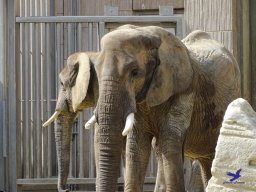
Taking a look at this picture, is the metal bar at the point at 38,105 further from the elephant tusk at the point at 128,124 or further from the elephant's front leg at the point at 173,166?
the elephant tusk at the point at 128,124

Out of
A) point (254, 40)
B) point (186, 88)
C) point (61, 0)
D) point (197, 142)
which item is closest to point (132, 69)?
point (186, 88)

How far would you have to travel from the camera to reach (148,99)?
1074 centimetres

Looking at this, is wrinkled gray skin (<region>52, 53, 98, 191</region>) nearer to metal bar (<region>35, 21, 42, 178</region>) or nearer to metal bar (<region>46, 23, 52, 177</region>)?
metal bar (<region>46, 23, 52, 177</region>)

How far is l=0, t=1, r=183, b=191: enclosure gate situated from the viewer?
1412cm

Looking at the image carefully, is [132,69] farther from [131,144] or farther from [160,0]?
[160,0]

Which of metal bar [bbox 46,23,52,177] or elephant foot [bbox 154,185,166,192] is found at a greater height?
metal bar [bbox 46,23,52,177]

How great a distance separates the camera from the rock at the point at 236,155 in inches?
328

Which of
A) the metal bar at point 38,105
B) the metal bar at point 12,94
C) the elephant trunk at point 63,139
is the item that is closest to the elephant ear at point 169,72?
the elephant trunk at point 63,139

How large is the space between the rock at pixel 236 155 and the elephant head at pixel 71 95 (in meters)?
3.26

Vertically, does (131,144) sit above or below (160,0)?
below

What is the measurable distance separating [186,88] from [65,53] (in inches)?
137

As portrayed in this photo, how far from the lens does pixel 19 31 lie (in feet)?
46.7

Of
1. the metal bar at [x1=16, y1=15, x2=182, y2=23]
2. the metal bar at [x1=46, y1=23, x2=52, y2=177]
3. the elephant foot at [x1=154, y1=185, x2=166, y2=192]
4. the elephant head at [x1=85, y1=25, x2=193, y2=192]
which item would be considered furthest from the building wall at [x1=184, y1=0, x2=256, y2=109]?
the elephant head at [x1=85, y1=25, x2=193, y2=192]

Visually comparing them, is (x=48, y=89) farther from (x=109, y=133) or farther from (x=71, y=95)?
(x=109, y=133)
